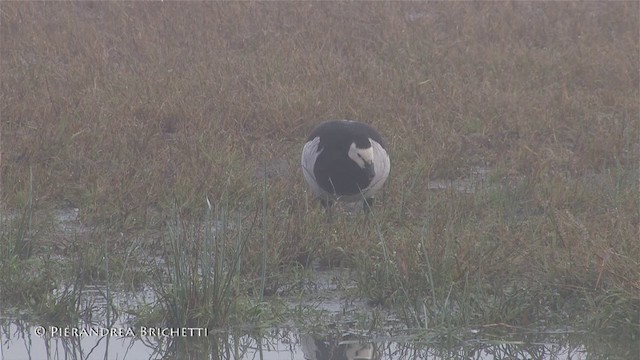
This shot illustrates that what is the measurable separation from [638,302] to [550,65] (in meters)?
5.93

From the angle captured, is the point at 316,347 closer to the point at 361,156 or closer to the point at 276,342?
the point at 276,342

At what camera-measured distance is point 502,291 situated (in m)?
5.43

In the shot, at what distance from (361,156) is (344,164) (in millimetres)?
118

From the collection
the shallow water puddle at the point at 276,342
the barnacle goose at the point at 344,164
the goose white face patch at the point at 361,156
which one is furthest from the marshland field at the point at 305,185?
the goose white face patch at the point at 361,156

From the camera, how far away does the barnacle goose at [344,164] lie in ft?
22.9

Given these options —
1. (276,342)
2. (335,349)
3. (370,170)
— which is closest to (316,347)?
(335,349)

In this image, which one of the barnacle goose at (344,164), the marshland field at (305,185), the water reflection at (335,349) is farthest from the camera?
the barnacle goose at (344,164)

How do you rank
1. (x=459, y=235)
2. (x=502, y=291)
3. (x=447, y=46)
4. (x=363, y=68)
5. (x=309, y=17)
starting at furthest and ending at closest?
(x=309, y=17) < (x=447, y=46) < (x=363, y=68) < (x=459, y=235) < (x=502, y=291)

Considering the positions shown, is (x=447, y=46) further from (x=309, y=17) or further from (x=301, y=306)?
(x=301, y=306)

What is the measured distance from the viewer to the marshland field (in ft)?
17.2

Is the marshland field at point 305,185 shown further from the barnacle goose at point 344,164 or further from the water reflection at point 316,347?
the barnacle goose at point 344,164

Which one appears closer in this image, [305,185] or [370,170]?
[370,170]

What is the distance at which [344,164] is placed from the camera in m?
7.01

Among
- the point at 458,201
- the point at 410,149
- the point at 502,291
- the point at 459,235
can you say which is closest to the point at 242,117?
the point at 410,149
